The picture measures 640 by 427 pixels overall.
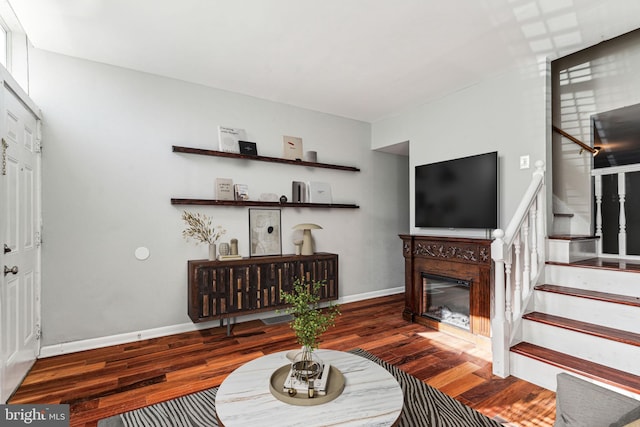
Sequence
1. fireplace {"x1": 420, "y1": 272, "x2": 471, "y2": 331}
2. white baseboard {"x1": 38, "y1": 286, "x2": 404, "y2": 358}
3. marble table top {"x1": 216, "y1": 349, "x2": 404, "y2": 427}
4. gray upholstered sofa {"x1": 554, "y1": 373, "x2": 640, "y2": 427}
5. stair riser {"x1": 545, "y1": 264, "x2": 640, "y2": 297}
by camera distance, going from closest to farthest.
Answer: gray upholstered sofa {"x1": 554, "y1": 373, "x2": 640, "y2": 427} < marble table top {"x1": 216, "y1": 349, "x2": 404, "y2": 427} < stair riser {"x1": 545, "y1": 264, "x2": 640, "y2": 297} < white baseboard {"x1": 38, "y1": 286, "x2": 404, "y2": 358} < fireplace {"x1": 420, "y1": 272, "x2": 471, "y2": 331}

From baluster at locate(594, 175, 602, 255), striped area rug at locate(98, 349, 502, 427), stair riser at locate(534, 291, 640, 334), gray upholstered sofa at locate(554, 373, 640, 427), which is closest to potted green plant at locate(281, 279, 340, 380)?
striped area rug at locate(98, 349, 502, 427)

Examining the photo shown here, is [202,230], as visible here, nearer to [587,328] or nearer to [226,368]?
[226,368]

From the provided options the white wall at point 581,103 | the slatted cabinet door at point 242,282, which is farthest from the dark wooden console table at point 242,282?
the white wall at point 581,103

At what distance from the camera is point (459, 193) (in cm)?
348

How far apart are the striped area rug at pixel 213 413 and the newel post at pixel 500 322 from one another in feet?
1.86

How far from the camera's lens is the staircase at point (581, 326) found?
2.03 meters

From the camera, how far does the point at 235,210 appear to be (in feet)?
12.1

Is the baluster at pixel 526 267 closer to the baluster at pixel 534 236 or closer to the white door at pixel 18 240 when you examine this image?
the baluster at pixel 534 236

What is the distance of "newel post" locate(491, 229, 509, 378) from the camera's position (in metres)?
2.38

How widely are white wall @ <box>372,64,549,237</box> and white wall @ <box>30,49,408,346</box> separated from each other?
165cm

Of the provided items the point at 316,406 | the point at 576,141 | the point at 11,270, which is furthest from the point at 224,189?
the point at 576,141

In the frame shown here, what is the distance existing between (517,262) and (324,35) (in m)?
2.37

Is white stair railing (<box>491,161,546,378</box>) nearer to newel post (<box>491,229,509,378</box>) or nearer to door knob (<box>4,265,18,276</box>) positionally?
newel post (<box>491,229,509,378</box>)

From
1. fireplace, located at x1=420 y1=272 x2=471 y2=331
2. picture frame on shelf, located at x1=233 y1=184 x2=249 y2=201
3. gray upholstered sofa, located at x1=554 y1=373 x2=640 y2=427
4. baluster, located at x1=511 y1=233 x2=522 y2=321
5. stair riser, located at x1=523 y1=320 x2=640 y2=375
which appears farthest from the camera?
picture frame on shelf, located at x1=233 y1=184 x2=249 y2=201
